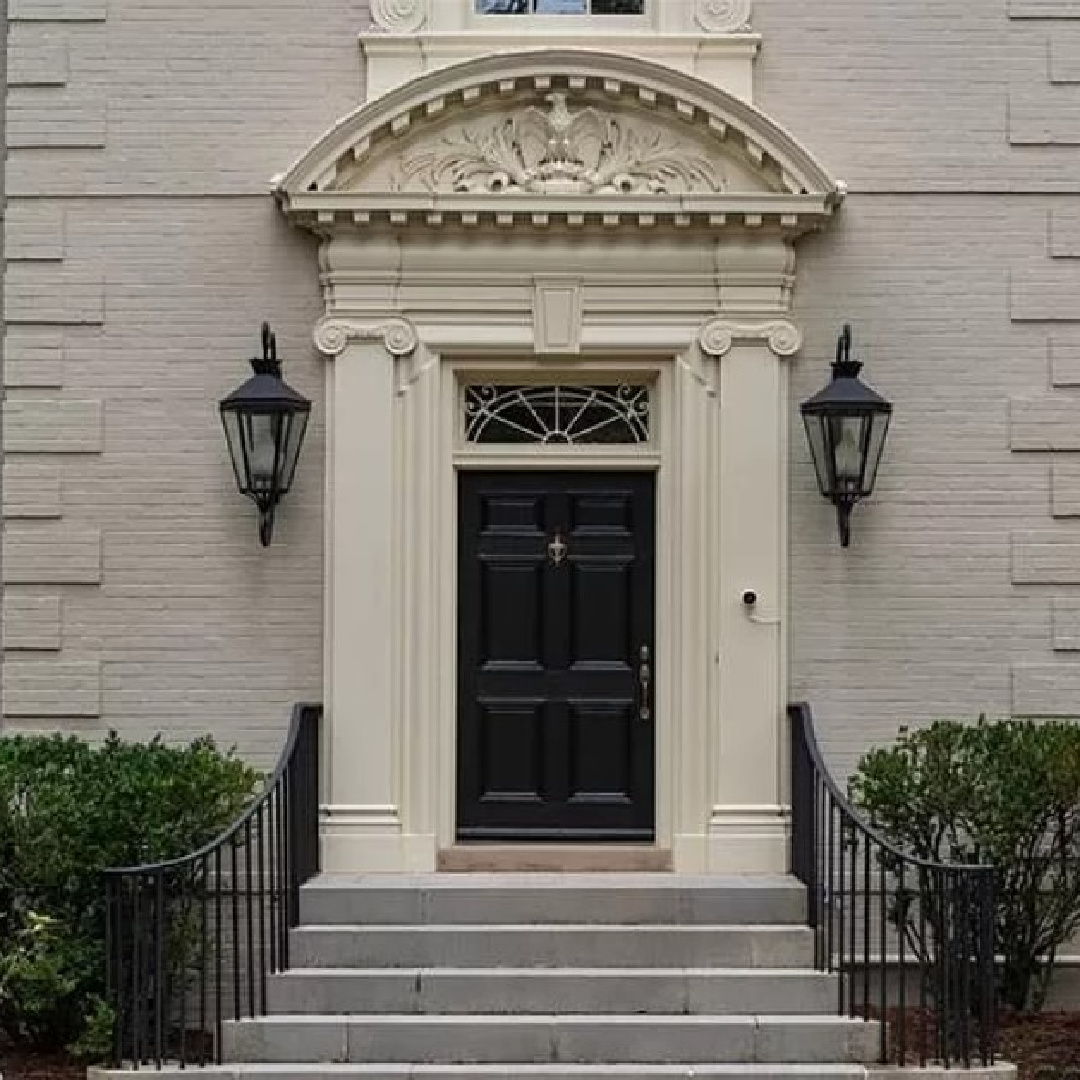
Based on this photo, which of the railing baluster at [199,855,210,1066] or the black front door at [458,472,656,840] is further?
the black front door at [458,472,656,840]

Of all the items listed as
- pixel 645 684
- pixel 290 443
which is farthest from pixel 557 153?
pixel 645 684

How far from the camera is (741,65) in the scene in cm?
1031

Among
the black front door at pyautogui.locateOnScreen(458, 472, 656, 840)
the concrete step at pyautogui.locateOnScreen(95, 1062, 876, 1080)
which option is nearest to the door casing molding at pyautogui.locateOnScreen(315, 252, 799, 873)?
the black front door at pyautogui.locateOnScreen(458, 472, 656, 840)

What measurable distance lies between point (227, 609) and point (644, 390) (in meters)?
2.54

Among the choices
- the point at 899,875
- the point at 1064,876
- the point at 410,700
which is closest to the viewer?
the point at 899,875

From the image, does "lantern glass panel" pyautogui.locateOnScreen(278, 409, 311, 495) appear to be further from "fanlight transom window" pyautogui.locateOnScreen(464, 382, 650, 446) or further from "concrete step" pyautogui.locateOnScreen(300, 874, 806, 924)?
"concrete step" pyautogui.locateOnScreen(300, 874, 806, 924)

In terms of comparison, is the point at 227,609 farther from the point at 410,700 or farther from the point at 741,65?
the point at 741,65

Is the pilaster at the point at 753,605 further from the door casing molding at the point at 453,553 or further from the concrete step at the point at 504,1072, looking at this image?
the concrete step at the point at 504,1072

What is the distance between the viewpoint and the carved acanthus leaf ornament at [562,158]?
10.2 m

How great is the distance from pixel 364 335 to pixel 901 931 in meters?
4.09

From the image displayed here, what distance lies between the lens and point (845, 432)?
9930 mm

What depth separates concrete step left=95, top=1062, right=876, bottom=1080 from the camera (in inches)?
327

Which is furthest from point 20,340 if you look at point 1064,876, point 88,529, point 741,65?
point 1064,876

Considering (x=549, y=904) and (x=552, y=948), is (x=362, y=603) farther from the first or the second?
(x=552, y=948)
